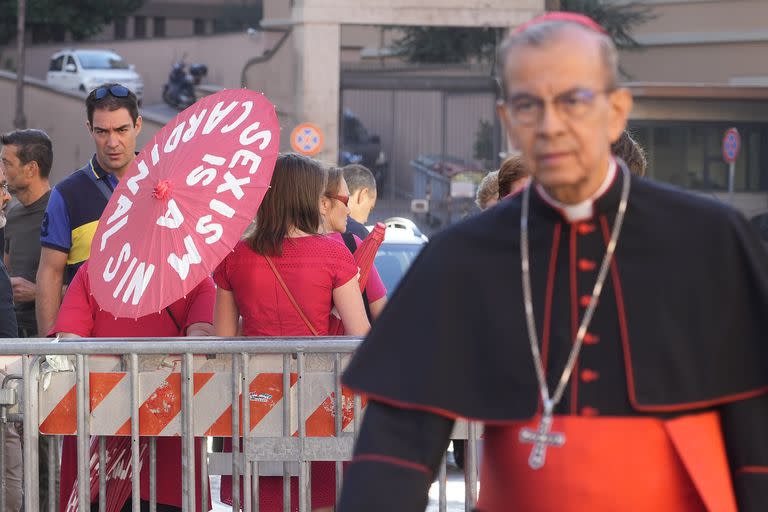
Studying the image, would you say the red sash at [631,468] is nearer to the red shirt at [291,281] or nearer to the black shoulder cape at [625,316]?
the black shoulder cape at [625,316]

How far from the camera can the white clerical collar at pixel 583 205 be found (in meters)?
2.72

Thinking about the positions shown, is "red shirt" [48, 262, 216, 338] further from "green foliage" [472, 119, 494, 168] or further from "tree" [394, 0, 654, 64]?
"tree" [394, 0, 654, 64]

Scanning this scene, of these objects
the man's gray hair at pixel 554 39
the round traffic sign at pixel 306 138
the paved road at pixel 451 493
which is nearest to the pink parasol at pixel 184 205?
the paved road at pixel 451 493

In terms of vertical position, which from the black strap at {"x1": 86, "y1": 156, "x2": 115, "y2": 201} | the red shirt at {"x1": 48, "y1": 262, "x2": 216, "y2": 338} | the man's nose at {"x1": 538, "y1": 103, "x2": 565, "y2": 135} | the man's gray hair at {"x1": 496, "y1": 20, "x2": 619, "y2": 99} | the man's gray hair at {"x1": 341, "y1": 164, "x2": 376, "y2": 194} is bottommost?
the red shirt at {"x1": 48, "y1": 262, "x2": 216, "y2": 338}

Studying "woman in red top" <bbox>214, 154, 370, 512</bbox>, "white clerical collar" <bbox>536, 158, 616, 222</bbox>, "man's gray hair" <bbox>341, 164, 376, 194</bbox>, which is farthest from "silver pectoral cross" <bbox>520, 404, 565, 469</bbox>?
"man's gray hair" <bbox>341, 164, 376, 194</bbox>

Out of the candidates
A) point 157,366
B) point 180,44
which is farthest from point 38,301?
point 180,44

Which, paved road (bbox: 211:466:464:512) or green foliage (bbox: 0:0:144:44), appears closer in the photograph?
paved road (bbox: 211:466:464:512)

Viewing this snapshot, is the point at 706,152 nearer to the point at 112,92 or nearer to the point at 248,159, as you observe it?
the point at 112,92

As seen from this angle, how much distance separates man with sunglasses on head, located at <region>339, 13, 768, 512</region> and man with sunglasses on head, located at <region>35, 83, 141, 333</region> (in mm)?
3496

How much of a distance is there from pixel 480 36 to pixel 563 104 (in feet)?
135

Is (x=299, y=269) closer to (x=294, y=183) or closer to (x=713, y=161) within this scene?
(x=294, y=183)

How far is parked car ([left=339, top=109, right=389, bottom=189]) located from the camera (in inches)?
1432

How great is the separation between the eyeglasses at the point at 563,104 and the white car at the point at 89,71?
45341 mm

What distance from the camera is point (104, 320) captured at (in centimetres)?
565
